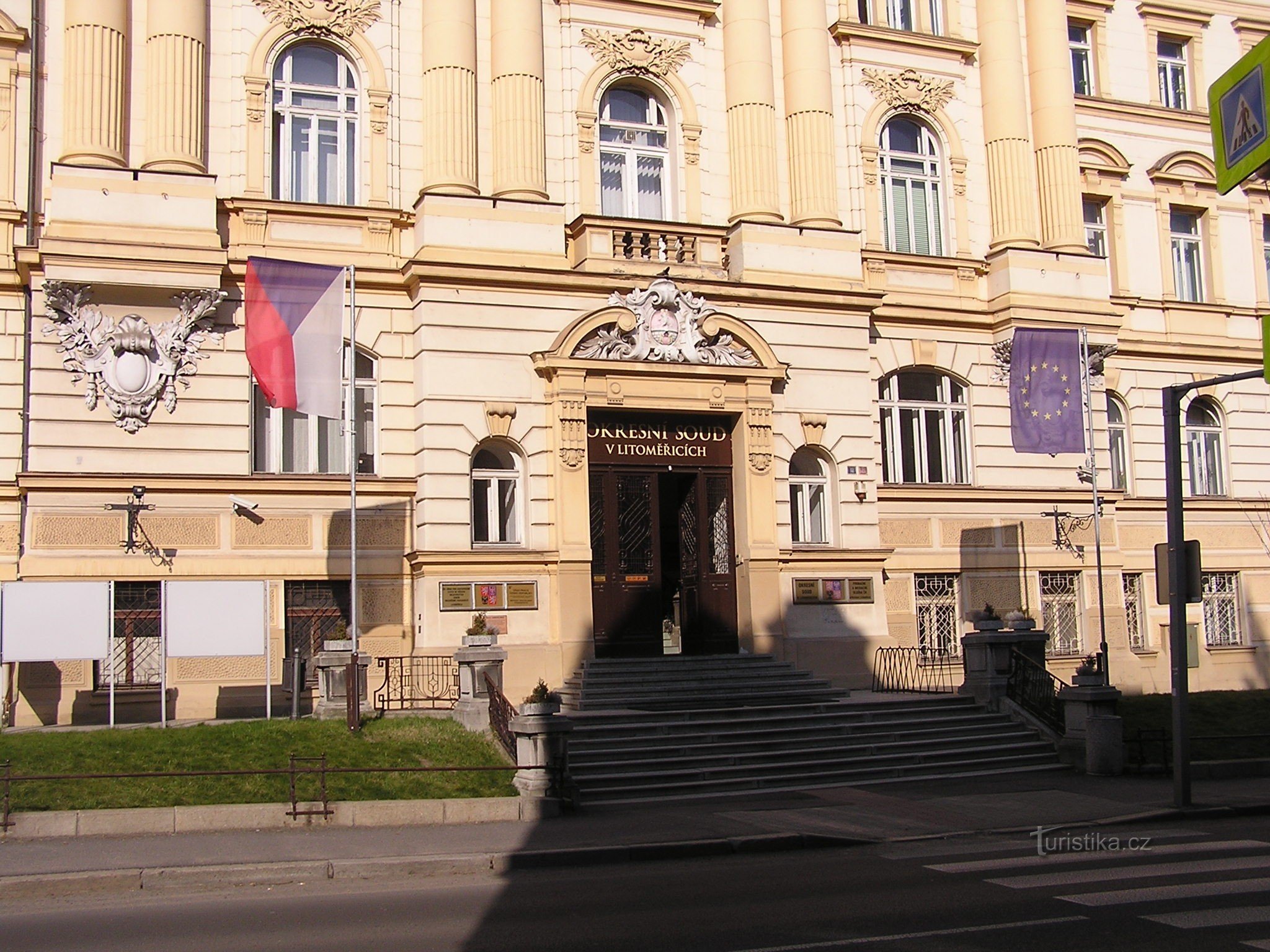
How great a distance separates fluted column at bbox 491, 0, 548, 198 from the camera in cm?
2536

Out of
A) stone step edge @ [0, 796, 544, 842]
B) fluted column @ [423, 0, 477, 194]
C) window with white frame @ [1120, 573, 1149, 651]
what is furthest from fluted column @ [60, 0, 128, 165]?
window with white frame @ [1120, 573, 1149, 651]

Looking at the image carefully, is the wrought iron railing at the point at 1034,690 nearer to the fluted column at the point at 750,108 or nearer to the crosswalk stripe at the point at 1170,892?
the fluted column at the point at 750,108

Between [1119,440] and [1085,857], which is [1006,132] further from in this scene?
[1085,857]

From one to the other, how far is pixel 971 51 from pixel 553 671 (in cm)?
1732

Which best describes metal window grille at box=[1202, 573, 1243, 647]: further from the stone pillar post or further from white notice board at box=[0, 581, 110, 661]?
white notice board at box=[0, 581, 110, 661]

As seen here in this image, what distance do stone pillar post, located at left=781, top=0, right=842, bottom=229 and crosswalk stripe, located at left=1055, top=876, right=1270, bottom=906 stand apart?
17455mm

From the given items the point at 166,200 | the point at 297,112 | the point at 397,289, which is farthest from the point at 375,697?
the point at 297,112

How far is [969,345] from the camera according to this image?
2938 centimetres

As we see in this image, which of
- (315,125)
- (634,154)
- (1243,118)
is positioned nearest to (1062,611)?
(634,154)

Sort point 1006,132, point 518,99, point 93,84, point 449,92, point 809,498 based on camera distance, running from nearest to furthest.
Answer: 1. point 93,84
2. point 449,92
3. point 518,99
4. point 809,498
5. point 1006,132

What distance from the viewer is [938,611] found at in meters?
28.6

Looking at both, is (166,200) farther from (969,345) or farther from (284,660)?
(969,345)

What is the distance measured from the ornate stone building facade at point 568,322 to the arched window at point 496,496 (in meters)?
0.07

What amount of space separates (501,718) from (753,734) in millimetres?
4352
